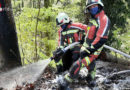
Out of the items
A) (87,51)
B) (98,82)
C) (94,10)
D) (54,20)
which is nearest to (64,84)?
(87,51)

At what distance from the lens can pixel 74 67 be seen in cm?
352

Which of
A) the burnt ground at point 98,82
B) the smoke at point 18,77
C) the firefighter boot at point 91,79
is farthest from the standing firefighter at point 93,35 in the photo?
the smoke at point 18,77

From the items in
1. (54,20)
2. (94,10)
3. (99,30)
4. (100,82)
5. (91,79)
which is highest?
(94,10)

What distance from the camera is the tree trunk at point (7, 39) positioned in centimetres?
396

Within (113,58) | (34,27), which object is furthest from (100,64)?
(34,27)

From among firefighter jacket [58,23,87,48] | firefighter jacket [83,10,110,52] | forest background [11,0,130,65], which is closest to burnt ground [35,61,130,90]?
firefighter jacket [58,23,87,48]

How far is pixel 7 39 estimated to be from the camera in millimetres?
4188

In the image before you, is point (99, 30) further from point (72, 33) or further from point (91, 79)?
point (91, 79)

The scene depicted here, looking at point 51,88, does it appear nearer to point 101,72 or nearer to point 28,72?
point 28,72

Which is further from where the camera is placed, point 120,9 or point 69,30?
point 120,9

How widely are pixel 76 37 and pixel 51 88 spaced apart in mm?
1721

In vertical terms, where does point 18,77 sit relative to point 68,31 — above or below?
below

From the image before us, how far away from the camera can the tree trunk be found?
396 centimetres

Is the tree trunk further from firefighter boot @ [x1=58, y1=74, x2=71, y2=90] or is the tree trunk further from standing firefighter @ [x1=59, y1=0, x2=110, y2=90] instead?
standing firefighter @ [x1=59, y1=0, x2=110, y2=90]
